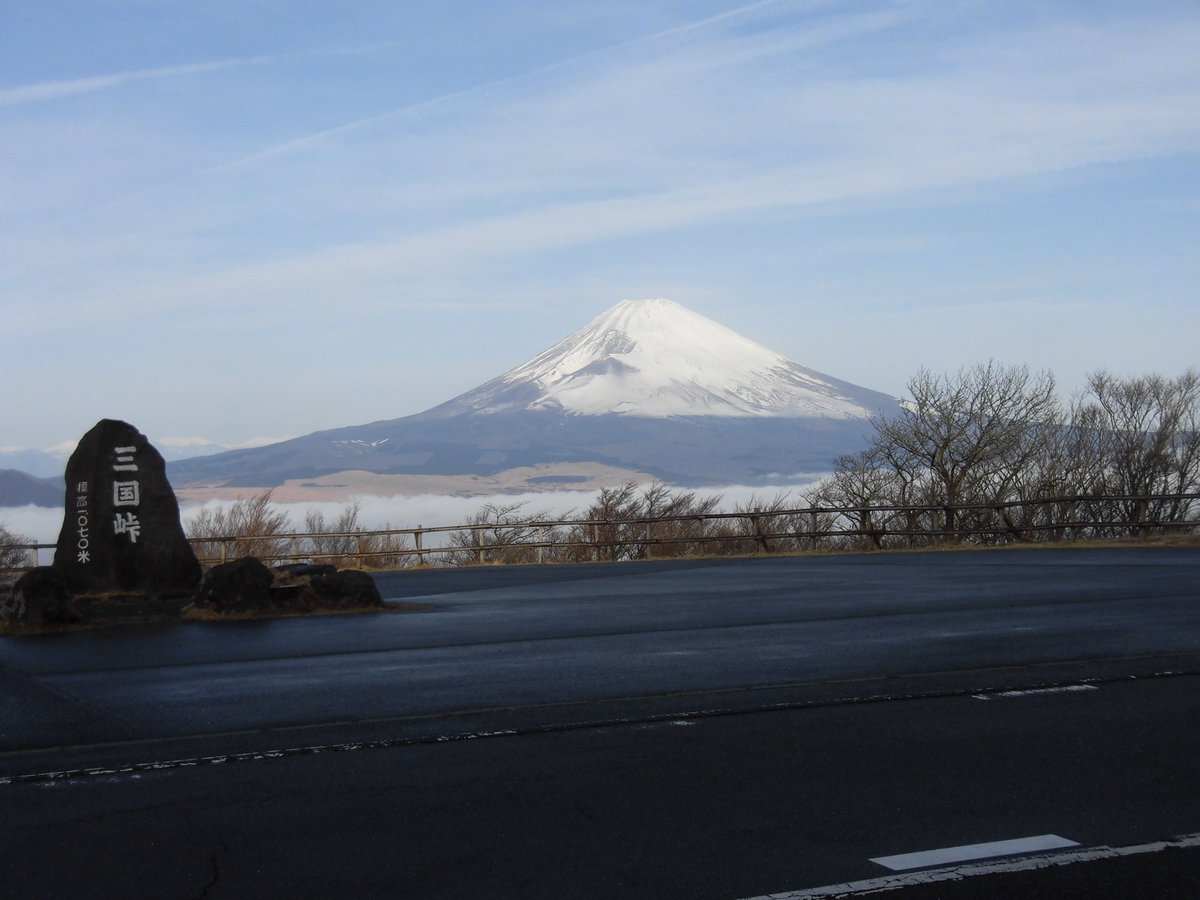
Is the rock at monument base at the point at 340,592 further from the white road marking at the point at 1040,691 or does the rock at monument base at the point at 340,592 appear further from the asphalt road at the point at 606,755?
the white road marking at the point at 1040,691

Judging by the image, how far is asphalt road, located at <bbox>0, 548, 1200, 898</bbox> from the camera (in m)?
5.38

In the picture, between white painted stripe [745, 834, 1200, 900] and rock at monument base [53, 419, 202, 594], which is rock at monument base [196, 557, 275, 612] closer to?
rock at monument base [53, 419, 202, 594]

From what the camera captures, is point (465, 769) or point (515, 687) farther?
point (515, 687)

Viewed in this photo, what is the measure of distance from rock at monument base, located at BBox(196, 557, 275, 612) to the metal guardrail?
11.1 metres

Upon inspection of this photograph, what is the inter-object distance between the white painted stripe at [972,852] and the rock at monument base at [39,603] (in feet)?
42.3

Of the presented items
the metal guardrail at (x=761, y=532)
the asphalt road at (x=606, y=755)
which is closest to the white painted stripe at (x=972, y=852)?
the asphalt road at (x=606, y=755)

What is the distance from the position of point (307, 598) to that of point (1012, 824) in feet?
41.5

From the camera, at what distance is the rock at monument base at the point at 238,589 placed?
1683 cm

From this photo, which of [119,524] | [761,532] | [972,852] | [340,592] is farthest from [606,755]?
[761,532]

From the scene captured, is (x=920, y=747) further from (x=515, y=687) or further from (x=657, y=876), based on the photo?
(x=515, y=687)

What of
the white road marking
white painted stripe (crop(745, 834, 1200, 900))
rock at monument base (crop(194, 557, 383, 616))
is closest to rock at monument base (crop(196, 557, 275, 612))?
rock at monument base (crop(194, 557, 383, 616))

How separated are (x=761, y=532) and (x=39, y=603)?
20287mm

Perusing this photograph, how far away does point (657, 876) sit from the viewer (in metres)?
5.20

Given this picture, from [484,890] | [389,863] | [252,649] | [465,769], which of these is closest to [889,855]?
[484,890]
